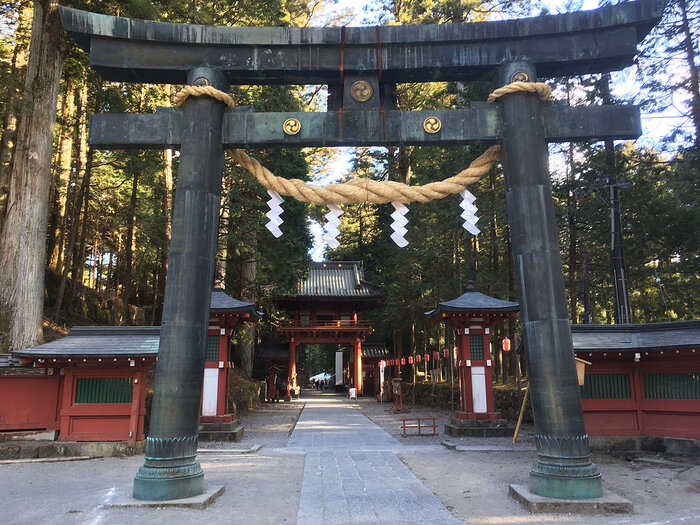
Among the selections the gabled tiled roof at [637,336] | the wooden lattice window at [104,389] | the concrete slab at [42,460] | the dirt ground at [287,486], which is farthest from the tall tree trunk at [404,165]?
the concrete slab at [42,460]

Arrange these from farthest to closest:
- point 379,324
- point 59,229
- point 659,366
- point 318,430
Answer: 1. point 379,324
2. point 59,229
3. point 318,430
4. point 659,366

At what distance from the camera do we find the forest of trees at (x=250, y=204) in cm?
953

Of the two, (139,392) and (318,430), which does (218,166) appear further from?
(318,430)

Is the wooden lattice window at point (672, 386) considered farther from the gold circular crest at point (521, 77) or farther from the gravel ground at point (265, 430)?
the gravel ground at point (265, 430)

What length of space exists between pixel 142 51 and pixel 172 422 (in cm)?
430

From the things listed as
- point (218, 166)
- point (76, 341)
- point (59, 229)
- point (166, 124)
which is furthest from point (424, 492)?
point (59, 229)

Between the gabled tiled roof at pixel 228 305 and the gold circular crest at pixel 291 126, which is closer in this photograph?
the gold circular crest at pixel 291 126

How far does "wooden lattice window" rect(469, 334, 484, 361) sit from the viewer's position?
12422 mm

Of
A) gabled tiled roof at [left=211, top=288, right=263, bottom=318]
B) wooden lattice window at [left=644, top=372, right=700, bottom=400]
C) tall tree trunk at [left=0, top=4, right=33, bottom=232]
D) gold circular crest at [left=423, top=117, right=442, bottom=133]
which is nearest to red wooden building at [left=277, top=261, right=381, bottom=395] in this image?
gabled tiled roof at [left=211, top=288, right=263, bottom=318]

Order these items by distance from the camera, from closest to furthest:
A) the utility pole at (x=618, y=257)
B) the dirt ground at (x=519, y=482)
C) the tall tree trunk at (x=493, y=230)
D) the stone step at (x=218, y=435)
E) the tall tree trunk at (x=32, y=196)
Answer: the dirt ground at (x=519, y=482), the tall tree trunk at (x=32, y=196), the stone step at (x=218, y=435), the utility pole at (x=618, y=257), the tall tree trunk at (x=493, y=230)

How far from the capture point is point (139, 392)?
29.1ft

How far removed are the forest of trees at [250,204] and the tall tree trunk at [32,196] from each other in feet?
0.08

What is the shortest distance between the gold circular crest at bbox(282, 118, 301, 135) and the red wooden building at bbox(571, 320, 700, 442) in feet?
22.7

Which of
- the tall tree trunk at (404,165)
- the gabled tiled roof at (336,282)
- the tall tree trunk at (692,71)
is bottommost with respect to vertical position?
the gabled tiled roof at (336,282)
